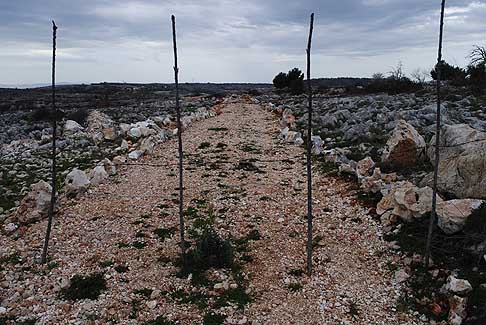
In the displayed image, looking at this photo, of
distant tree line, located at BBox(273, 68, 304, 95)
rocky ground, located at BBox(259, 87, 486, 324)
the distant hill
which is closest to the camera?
rocky ground, located at BBox(259, 87, 486, 324)

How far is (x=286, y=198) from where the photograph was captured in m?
11.3

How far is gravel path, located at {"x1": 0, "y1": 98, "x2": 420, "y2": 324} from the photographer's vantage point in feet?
20.8

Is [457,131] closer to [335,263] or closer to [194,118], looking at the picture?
[335,263]

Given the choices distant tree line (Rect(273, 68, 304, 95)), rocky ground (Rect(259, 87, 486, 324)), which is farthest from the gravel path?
distant tree line (Rect(273, 68, 304, 95))

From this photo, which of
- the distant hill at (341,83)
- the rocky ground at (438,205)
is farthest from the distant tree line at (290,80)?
the rocky ground at (438,205)

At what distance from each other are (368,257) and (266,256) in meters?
1.89

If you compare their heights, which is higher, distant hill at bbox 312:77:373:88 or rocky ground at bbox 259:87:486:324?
distant hill at bbox 312:77:373:88

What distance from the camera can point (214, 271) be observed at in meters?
7.45

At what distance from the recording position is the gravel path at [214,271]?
6.35 meters

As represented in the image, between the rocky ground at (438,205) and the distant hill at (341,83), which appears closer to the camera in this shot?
the rocky ground at (438,205)

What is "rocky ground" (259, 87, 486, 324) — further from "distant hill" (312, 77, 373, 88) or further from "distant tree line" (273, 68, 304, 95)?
"distant hill" (312, 77, 373, 88)

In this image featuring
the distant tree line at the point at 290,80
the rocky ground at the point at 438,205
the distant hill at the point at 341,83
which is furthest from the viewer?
the distant hill at the point at 341,83

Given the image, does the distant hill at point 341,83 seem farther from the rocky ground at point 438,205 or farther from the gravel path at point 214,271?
the gravel path at point 214,271

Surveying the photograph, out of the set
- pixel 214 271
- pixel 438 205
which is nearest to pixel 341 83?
pixel 438 205
